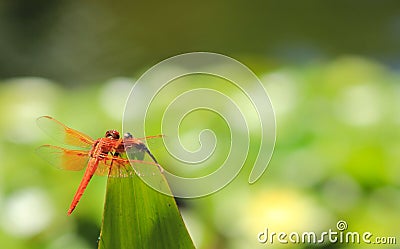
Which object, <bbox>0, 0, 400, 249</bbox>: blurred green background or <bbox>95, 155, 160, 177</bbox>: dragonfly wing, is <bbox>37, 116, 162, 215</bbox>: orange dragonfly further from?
<bbox>0, 0, 400, 249</bbox>: blurred green background

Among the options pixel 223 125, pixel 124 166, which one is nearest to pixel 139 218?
pixel 124 166

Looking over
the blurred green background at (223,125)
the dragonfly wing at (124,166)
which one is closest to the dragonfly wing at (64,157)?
the dragonfly wing at (124,166)

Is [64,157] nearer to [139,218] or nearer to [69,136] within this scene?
[69,136]

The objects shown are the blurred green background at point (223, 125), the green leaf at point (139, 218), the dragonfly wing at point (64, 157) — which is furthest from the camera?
the blurred green background at point (223, 125)

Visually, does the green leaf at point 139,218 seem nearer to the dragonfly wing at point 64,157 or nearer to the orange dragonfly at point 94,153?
the orange dragonfly at point 94,153

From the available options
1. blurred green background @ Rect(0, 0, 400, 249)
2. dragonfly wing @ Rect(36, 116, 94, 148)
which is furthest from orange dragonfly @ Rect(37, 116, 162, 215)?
blurred green background @ Rect(0, 0, 400, 249)

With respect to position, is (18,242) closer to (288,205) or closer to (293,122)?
(288,205)
